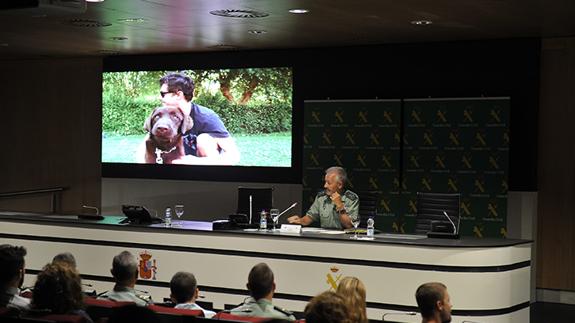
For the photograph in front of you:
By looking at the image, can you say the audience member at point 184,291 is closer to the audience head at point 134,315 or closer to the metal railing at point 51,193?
the audience head at point 134,315

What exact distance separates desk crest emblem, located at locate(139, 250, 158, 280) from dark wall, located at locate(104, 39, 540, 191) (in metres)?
3.80

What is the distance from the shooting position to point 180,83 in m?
12.4

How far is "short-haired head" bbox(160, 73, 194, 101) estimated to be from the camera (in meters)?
12.3

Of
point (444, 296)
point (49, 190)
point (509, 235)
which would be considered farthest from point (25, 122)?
point (444, 296)

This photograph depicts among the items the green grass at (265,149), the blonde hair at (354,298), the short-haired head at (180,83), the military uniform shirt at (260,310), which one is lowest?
the military uniform shirt at (260,310)

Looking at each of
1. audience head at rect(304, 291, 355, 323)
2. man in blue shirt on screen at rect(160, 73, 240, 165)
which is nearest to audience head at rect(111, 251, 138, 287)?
audience head at rect(304, 291, 355, 323)

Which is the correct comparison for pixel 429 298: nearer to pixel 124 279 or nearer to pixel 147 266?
pixel 124 279

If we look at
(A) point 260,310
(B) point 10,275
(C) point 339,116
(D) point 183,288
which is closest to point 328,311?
(A) point 260,310

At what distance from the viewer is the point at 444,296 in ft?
14.3

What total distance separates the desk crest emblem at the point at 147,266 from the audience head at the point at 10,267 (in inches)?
135

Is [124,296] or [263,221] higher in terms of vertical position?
[263,221]

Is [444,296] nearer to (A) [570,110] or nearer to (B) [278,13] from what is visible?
(B) [278,13]

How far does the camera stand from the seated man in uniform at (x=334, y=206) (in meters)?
7.97

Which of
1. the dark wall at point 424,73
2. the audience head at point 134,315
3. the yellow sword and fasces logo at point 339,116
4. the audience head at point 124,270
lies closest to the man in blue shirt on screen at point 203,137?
the dark wall at point 424,73
